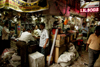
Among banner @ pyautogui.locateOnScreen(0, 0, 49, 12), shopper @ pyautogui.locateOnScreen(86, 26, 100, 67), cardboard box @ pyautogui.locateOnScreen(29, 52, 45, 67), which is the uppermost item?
banner @ pyautogui.locateOnScreen(0, 0, 49, 12)

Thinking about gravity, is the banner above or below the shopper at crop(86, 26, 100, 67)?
above

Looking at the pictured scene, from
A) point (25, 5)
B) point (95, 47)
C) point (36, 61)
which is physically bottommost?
point (36, 61)

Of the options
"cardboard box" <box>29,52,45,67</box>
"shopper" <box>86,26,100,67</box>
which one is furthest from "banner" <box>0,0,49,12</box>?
"shopper" <box>86,26,100,67</box>

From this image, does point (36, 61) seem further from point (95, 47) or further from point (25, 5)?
point (25, 5)

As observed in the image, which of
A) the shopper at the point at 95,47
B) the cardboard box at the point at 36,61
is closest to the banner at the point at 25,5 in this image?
the cardboard box at the point at 36,61

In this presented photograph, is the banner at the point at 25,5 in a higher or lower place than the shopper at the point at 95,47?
higher

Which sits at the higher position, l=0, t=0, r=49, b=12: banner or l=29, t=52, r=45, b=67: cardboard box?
l=0, t=0, r=49, b=12: banner

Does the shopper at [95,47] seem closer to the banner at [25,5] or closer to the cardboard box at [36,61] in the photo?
the cardboard box at [36,61]

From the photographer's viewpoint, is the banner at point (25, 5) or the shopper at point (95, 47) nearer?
the shopper at point (95, 47)

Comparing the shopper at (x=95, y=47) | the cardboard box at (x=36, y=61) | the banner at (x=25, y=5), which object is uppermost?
the banner at (x=25, y=5)

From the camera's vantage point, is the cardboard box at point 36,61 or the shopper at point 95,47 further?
the cardboard box at point 36,61

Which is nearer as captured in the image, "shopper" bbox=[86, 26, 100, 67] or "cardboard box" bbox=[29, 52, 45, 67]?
"shopper" bbox=[86, 26, 100, 67]

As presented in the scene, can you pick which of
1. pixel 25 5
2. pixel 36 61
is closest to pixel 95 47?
pixel 36 61

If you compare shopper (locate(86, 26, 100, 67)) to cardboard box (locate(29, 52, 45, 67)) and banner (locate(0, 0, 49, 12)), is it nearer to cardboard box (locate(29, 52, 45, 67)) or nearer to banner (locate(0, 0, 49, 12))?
cardboard box (locate(29, 52, 45, 67))
